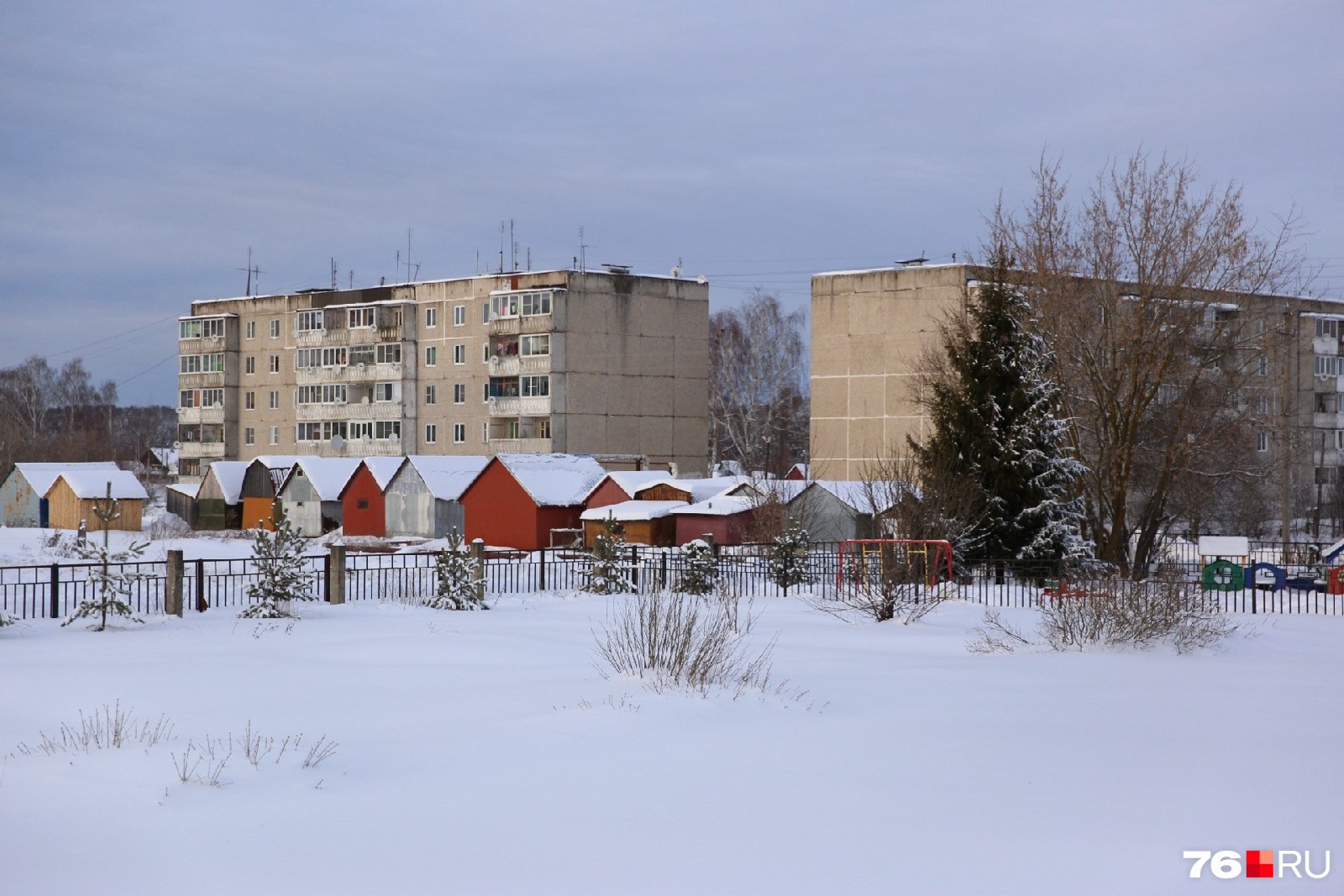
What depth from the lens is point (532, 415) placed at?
213 ft

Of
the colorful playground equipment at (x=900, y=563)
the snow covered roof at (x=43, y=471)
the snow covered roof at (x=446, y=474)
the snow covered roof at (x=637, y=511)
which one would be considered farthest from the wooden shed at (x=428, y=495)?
the colorful playground equipment at (x=900, y=563)

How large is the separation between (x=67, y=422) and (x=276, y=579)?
356ft

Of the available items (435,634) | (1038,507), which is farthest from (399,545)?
(435,634)

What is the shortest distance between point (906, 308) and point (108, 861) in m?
54.7

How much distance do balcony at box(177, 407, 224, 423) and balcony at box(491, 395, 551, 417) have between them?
79.6 feet

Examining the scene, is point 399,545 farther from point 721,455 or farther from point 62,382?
point 62,382

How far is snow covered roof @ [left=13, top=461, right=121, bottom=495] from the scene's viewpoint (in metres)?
63.5

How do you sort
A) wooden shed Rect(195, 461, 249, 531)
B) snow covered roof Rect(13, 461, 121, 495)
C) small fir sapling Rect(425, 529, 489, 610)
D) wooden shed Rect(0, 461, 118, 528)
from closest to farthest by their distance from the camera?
1. small fir sapling Rect(425, 529, 489, 610)
2. snow covered roof Rect(13, 461, 121, 495)
3. wooden shed Rect(0, 461, 118, 528)
4. wooden shed Rect(195, 461, 249, 531)

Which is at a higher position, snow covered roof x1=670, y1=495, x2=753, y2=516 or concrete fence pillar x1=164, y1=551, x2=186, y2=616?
snow covered roof x1=670, y1=495, x2=753, y2=516

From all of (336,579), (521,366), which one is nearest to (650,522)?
(521,366)

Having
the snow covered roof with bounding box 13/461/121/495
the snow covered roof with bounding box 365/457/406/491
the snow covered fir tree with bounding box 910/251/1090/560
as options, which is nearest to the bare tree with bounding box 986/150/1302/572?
the snow covered fir tree with bounding box 910/251/1090/560

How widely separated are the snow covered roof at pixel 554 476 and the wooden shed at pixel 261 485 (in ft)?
56.4

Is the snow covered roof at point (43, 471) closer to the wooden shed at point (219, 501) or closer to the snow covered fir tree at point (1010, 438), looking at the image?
the wooden shed at point (219, 501)

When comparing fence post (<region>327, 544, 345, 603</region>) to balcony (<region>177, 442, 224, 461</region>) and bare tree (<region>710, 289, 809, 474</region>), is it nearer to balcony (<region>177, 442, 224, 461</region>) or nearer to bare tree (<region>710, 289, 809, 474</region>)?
bare tree (<region>710, 289, 809, 474</region>)
